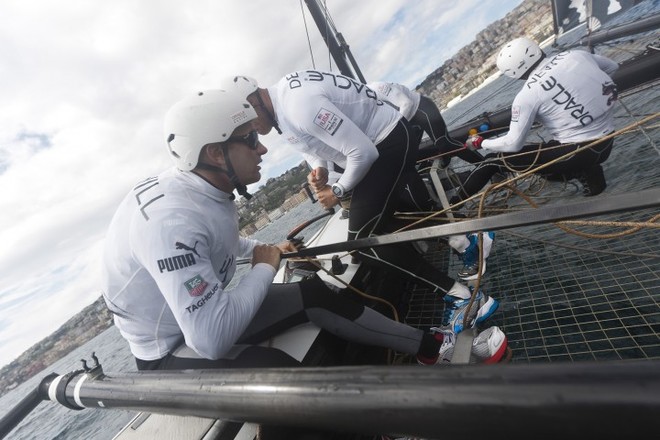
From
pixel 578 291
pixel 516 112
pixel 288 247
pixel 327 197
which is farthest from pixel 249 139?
pixel 516 112

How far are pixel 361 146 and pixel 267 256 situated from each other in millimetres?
1219

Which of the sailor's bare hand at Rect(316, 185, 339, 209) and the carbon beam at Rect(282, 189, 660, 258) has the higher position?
the sailor's bare hand at Rect(316, 185, 339, 209)

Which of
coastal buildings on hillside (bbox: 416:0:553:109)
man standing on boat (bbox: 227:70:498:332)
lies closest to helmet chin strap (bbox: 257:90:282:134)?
man standing on boat (bbox: 227:70:498:332)

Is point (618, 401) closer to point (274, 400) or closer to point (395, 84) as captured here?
point (274, 400)

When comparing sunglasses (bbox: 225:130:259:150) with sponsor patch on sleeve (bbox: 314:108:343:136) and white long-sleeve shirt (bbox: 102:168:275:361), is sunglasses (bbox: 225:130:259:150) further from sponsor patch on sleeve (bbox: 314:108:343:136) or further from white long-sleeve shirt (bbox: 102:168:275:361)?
sponsor patch on sleeve (bbox: 314:108:343:136)

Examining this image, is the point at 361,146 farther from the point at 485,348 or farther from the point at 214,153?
the point at 485,348

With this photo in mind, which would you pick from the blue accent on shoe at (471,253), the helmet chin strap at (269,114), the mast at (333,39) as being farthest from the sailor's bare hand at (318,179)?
the mast at (333,39)

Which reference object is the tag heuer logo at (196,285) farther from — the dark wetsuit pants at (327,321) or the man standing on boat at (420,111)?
the man standing on boat at (420,111)

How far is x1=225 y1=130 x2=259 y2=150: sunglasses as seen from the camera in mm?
2164

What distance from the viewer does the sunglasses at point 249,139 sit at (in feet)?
7.10

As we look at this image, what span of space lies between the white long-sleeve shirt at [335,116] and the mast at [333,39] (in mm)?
6866

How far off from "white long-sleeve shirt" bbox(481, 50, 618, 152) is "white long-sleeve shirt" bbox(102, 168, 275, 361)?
11.3 ft

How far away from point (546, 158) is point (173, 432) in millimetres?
4592

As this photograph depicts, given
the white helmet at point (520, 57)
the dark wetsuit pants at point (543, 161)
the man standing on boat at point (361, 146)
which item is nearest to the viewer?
the man standing on boat at point (361, 146)
